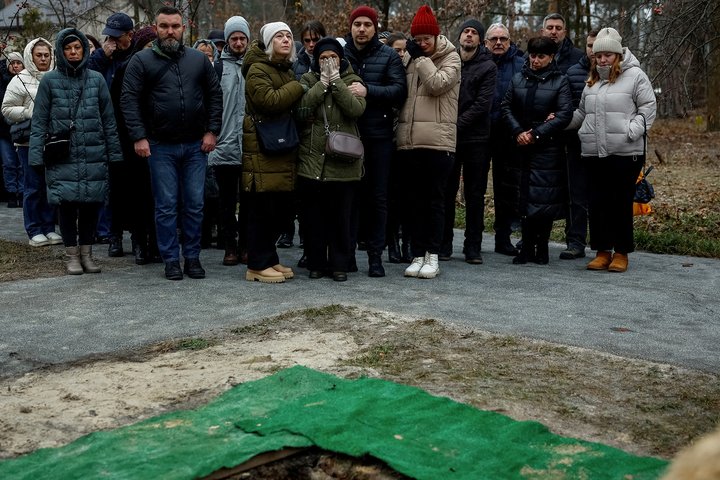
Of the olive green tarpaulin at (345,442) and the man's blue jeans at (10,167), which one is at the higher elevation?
the man's blue jeans at (10,167)

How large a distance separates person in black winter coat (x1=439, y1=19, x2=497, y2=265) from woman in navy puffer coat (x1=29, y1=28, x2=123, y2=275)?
308 centimetres

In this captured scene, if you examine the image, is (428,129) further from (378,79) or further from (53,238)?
(53,238)

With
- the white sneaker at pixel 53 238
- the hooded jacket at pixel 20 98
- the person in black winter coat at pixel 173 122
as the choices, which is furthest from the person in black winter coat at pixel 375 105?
the hooded jacket at pixel 20 98

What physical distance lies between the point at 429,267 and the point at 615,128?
6.70 feet

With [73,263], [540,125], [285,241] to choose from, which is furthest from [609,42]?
[73,263]

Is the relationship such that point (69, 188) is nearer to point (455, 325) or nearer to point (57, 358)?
point (57, 358)

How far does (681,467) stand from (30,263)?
27.8ft

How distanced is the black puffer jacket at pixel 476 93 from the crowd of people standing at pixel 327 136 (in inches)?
0.5

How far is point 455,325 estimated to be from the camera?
636 centimetres

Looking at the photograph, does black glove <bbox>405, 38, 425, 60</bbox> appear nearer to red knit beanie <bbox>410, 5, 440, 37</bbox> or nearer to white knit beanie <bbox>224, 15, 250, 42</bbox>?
red knit beanie <bbox>410, 5, 440, 37</bbox>

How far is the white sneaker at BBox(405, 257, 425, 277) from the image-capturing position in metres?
8.27

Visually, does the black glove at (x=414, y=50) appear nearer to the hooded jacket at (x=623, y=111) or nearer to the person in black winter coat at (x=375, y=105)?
the person in black winter coat at (x=375, y=105)

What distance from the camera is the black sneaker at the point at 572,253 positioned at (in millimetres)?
9578

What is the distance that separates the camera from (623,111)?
8.40m
